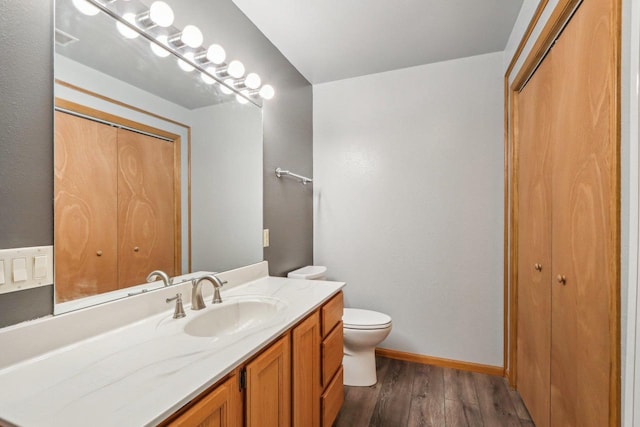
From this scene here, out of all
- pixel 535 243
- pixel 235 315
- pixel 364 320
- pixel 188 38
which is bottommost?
pixel 364 320

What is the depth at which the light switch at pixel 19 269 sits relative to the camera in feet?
2.68

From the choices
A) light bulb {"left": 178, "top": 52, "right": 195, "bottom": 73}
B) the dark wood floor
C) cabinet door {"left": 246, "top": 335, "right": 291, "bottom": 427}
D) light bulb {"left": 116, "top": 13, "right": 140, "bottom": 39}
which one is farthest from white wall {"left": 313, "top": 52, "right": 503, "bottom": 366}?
light bulb {"left": 116, "top": 13, "right": 140, "bottom": 39}

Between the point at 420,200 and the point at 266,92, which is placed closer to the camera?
the point at 266,92

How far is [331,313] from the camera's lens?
5.11 feet

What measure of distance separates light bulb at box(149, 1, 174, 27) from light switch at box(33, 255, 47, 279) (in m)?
0.96

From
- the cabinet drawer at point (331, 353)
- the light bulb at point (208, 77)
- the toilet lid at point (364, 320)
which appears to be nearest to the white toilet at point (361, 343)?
the toilet lid at point (364, 320)

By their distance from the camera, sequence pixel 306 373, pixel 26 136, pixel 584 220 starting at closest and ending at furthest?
1. pixel 26 136
2. pixel 584 220
3. pixel 306 373

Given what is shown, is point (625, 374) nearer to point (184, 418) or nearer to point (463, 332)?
point (184, 418)

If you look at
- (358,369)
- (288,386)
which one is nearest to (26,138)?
(288,386)

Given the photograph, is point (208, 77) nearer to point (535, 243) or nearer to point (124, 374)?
point (124, 374)

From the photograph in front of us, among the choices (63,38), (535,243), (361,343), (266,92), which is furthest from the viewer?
(361,343)

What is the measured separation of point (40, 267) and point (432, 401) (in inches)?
83.5

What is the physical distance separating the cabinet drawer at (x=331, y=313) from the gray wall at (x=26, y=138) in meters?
1.03

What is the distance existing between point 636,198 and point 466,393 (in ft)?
5.70
